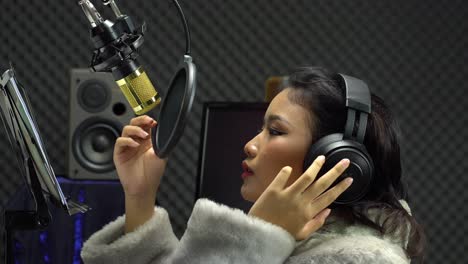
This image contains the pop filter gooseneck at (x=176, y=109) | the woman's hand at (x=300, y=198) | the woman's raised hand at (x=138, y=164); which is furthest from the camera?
the woman's raised hand at (x=138, y=164)

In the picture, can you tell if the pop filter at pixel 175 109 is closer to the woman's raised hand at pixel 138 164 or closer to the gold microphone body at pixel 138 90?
the gold microphone body at pixel 138 90

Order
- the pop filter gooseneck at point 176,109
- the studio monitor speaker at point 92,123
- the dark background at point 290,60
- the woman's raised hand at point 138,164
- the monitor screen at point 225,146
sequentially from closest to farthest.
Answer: the pop filter gooseneck at point 176,109 → the woman's raised hand at point 138,164 → the monitor screen at point 225,146 → the studio monitor speaker at point 92,123 → the dark background at point 290,60

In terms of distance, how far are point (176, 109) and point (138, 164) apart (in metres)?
0.39

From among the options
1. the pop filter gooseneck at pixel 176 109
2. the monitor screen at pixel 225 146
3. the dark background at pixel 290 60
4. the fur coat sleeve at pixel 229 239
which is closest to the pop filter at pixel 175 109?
the pop filter gooseneck at pixel 176 109

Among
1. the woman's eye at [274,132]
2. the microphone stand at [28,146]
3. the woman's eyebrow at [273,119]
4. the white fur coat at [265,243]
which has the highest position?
the microphone stand at [28,146]

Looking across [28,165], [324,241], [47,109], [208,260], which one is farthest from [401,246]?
[47,109]

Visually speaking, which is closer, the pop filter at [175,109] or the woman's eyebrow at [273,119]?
the pop filter at [175,109]

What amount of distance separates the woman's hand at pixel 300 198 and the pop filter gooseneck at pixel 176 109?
0.16 meters

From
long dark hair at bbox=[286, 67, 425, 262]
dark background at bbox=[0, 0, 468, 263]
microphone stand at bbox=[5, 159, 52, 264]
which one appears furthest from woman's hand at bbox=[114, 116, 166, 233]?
→ dark background at bbox=[0, 0, 468, 263]

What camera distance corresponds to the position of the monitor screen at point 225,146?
6.07 ft

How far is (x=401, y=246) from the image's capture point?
3.34 feet

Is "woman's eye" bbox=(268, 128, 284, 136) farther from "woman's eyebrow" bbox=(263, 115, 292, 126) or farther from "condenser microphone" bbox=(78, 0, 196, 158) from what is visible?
"condenser microphone" bbox=(78, 0, 196, 158)

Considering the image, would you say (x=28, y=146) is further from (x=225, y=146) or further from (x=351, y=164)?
(x=225, y=146)

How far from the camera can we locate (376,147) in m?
1.06
